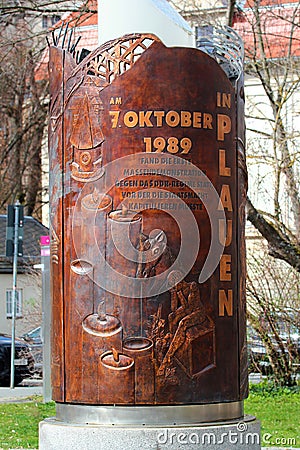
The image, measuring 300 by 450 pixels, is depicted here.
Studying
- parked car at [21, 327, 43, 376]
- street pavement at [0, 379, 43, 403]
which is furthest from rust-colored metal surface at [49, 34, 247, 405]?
parked car at [21, 327, 43, 376]

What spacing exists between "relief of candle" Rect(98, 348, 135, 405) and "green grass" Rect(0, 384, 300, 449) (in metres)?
3.42

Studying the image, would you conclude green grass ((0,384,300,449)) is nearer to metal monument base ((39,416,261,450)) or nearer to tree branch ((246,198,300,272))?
tree branch ((246,198,300,272))

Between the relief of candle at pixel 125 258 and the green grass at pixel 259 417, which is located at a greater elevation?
the relief of candle at pixel 125 258

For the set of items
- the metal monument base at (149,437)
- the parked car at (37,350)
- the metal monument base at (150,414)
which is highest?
the metal monument base at (150,414)

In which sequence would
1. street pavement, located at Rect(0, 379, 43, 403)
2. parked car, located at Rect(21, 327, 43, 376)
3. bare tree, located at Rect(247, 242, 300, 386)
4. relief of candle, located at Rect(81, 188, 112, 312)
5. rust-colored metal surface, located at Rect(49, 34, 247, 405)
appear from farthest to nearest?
parked car, located at Rect(21, 327, 43, 376)
bare tree, located at Rect(247, 242, 300, 386)
street pavement, located at Rect(0, 379, 43, 403)
relief of candle, located at Rect(81, 188, 112, 312)
rust-colored metal surface, located at Rect(49, 34, 247, 405)

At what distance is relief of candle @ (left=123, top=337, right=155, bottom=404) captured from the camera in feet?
25.0

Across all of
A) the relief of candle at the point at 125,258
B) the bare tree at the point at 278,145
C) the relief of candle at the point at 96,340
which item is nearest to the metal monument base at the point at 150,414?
the relief of candle at the point at 96,340

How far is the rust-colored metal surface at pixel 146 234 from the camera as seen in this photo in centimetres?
770

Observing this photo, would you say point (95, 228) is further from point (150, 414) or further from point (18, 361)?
point (18, 361)

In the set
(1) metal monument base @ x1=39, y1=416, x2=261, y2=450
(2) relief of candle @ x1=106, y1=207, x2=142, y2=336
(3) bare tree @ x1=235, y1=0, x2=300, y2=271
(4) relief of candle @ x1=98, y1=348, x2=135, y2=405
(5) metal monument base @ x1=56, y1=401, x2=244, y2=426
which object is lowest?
(1) metal monument base @ x1=39, y1=416, x2=261, y2=450

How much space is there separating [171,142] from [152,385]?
1.87 m

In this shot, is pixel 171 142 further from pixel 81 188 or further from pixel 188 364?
pixel 188 364

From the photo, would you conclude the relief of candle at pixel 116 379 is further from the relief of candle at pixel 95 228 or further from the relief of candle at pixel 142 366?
the relief of candle at pixel 95 228

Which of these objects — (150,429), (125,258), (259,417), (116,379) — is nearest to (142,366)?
(116,379)
